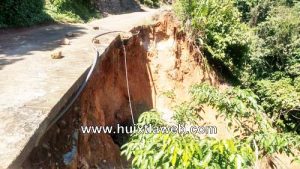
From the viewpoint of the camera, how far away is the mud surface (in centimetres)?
544

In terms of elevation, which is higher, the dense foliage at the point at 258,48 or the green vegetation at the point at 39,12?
the green vegetation at the point at 39,12

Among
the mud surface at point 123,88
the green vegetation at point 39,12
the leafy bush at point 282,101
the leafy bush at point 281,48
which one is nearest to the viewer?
the mud surface at point 123,88

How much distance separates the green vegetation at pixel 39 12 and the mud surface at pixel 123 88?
2.95 meters

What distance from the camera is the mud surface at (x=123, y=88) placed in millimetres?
5445

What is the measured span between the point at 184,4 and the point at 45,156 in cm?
805

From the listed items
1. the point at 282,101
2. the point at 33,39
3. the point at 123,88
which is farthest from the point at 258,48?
the point at 33,39

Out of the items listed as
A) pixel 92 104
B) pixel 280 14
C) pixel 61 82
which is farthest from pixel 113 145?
pixel 280 14

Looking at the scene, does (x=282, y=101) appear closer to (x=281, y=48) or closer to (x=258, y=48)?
(x=258, y=48)

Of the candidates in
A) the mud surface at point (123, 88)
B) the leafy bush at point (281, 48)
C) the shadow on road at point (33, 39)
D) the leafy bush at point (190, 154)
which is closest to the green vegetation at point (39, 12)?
the shadow on road at point (33, 39)

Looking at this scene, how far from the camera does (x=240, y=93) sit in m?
4.88

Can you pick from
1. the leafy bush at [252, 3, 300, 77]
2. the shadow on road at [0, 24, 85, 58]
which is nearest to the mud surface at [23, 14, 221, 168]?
the shadow on road at [0, 24, 85, 58]

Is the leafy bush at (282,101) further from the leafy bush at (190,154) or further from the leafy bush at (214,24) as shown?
the leafy bush at (190,154)

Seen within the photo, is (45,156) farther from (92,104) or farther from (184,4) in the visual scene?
(184,4)

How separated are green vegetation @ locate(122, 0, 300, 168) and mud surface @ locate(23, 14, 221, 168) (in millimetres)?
717
